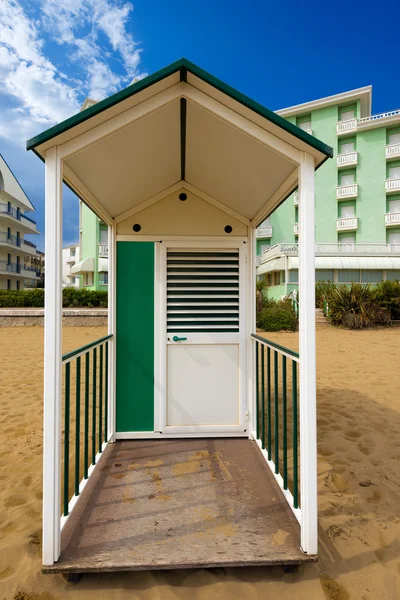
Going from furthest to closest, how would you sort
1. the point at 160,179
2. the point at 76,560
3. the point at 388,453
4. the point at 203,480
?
1. the point at 388,453
2. the point at 160,179
3. the point at 203,480
4. the point at 76,560

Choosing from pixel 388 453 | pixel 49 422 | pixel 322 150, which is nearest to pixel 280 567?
pixel 49 422

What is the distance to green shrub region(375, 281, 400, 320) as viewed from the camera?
49.0 ft

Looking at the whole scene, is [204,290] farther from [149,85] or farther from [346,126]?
[346,126]

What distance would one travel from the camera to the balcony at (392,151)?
24844 mm

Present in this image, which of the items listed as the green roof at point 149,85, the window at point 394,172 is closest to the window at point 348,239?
→ the window at point 394,172

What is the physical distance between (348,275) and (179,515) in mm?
22690

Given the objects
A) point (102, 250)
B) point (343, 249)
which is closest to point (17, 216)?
point (102, 250)

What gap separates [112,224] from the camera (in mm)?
3533

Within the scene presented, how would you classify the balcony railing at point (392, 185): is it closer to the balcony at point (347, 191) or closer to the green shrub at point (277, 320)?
the balcony at point (347, 191)

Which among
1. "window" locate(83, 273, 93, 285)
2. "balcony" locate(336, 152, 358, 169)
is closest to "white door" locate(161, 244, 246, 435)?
"window" locate(83, 273, 93, 285)

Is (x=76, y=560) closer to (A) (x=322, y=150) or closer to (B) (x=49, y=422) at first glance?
(B) (x=49, y=422)

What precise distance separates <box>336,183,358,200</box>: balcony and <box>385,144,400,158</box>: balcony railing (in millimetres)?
3116

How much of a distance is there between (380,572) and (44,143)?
10.7 ft

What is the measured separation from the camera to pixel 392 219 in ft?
81.7
